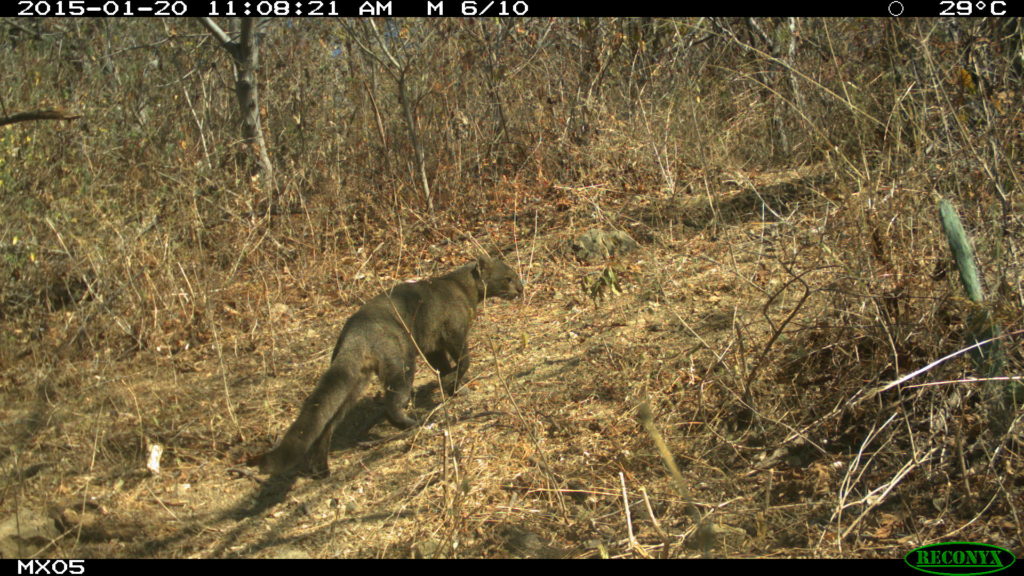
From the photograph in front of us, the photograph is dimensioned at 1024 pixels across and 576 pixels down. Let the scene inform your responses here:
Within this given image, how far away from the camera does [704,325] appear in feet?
22.1

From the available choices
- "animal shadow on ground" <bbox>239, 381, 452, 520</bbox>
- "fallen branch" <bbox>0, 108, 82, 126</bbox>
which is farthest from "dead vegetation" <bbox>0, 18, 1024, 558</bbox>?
"fallen branch" <bbox>0, 108, 82, 126</bbox>

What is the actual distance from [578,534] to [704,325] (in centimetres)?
263

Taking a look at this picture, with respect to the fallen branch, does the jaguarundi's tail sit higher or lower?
lower

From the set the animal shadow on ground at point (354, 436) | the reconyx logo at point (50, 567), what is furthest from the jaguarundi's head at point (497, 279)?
the reconyx logo at point (50, 567)

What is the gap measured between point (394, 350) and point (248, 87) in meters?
5.32

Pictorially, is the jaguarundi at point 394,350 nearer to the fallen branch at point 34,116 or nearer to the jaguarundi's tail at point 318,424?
the jaguarundi's tail at point 318,424

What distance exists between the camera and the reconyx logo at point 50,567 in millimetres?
4516

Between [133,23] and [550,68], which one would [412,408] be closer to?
[550,68]

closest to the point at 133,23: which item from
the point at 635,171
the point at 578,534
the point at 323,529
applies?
the point at 635,171

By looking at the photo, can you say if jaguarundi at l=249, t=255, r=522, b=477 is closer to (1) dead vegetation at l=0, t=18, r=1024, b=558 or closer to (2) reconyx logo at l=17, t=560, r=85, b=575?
(1) dead vegetation at l=0, t=18, r=1024, b=558

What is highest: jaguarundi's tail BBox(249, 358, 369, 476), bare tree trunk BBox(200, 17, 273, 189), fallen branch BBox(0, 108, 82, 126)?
bare tree trunk BBox(200, 17, 273, 189)

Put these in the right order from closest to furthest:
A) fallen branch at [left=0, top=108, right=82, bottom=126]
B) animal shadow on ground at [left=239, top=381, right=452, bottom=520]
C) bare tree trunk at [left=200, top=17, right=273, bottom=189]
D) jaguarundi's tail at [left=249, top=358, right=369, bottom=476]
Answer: fallen branch at [left=0, top=108, right=82, bottom=126], jaguarundi's tail at [left=249, top=358, right=369, bottom=476], animal shadow on ground at [left=239, top=381, right=452, bottom=520], bare tree trunk at [left=200, top=17, right=273, bottom=189]

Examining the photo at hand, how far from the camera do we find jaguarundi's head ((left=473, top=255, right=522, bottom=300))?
744cm

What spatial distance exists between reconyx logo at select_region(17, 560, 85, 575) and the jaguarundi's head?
12.5ft
